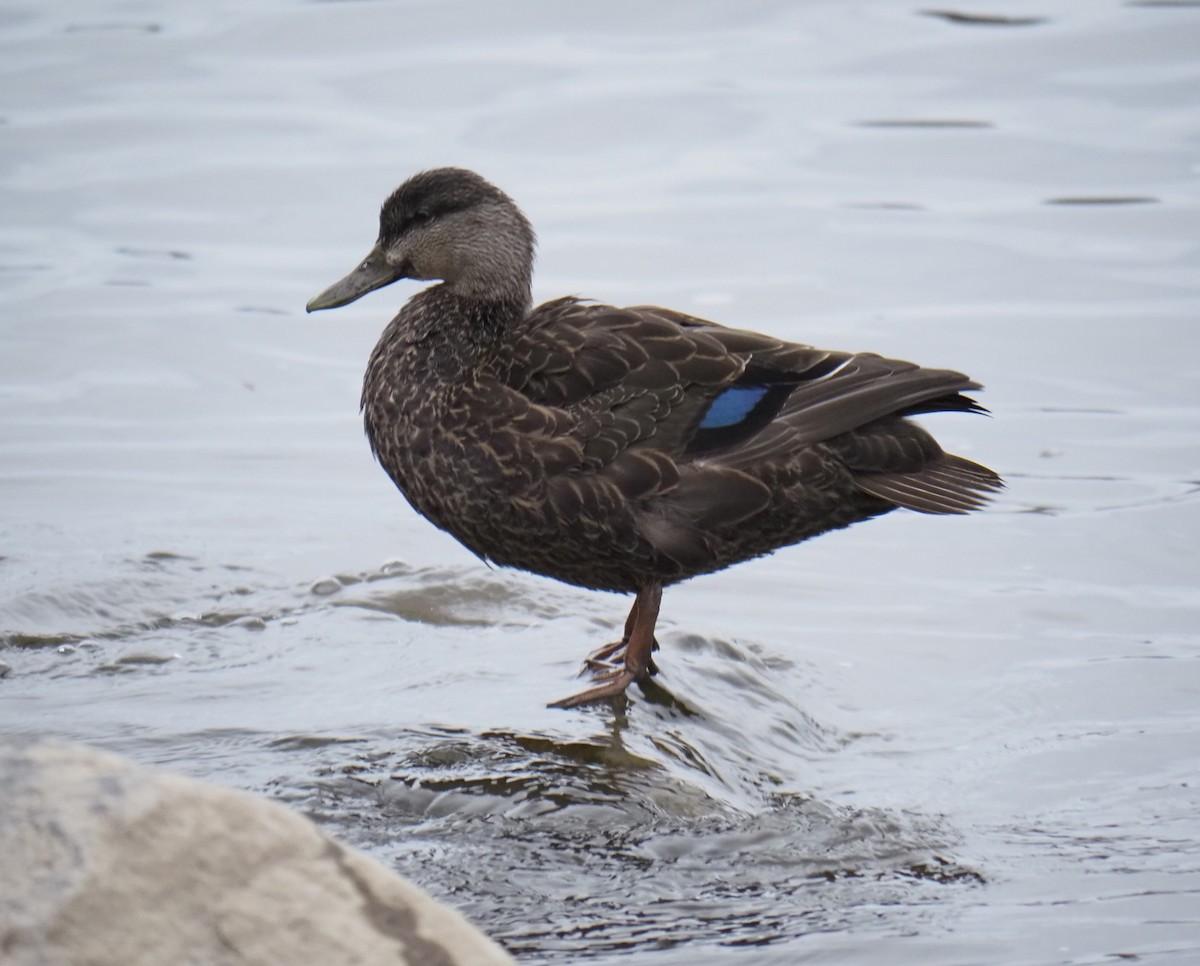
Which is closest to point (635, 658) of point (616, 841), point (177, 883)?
point (616, 841)

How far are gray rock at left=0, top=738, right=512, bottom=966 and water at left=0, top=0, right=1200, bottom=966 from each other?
1.07m

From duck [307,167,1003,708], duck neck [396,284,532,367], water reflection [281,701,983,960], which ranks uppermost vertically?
duck neck [396,284,532,367]

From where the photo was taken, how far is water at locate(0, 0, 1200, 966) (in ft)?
13.8

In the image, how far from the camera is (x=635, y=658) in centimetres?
530

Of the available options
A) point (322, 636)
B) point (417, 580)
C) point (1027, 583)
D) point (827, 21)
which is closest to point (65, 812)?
point (322, 636)

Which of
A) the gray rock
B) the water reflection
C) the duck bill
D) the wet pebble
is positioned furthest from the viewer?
the duck bill

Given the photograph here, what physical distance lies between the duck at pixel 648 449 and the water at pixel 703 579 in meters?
0.46

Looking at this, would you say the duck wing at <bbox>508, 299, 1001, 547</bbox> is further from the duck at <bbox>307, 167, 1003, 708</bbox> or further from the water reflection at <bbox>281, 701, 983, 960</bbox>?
the water reflection at <bbox>281, 701, 983, 960</bbox>

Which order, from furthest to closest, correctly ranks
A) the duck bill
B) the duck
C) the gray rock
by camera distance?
1. the duck bill
2. the duck
3. the gray rock

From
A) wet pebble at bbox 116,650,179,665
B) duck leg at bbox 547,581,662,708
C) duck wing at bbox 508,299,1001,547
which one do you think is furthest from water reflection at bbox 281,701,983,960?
wet pebble at bbox 116,650,179,665

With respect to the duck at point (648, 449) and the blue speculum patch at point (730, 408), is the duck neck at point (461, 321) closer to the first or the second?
the duck at point (648, 449)

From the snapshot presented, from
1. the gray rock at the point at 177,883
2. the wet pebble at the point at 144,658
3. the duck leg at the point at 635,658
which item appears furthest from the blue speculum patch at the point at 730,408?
the gray rock at the point at 177,883

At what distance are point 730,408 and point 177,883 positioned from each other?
307cm

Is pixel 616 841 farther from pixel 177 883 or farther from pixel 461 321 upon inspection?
pixel 461 321
